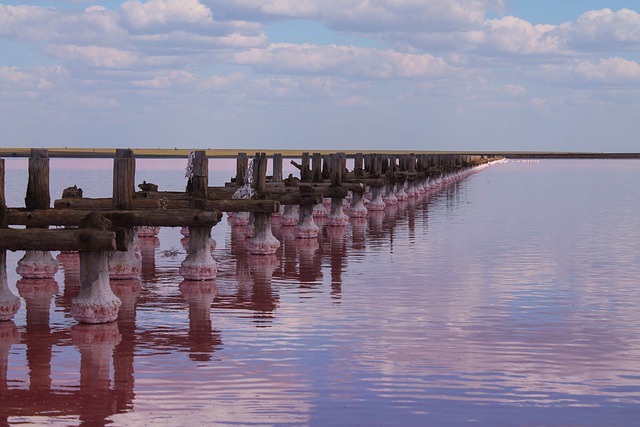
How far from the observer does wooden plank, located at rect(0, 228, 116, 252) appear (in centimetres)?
1408

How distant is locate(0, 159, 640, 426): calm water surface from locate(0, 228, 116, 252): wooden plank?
115cm

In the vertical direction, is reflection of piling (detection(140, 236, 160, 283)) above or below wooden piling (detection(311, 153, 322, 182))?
below

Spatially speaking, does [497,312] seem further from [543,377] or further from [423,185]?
[423,185]

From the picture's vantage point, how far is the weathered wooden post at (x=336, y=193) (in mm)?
31438

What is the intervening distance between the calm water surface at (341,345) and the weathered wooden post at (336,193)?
22.5ft

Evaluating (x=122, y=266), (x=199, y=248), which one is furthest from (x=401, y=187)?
(x=122, y=266)

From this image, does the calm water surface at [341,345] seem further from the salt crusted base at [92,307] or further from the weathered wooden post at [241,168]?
the weathered wooden post at [241,168]

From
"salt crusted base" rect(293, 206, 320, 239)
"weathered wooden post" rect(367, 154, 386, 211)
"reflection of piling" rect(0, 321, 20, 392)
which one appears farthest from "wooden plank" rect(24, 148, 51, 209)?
"weathered wooden post" rect(367, 154, 386, 211)

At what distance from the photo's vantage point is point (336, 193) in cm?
3142

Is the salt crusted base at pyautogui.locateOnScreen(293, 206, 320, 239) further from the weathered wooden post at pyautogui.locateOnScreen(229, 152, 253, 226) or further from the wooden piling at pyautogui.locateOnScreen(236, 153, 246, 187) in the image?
the wooden piling at pyautogui.locateOnScreen(236, 153, 246, 187)

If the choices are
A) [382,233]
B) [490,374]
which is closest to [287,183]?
[382,233]

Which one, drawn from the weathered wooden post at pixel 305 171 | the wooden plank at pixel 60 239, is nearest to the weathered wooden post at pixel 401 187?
the weathered wooden post at pixel 305 171

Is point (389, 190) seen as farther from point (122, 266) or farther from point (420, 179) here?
Result: point (122, 266)

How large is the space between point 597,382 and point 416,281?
27.9 feet
